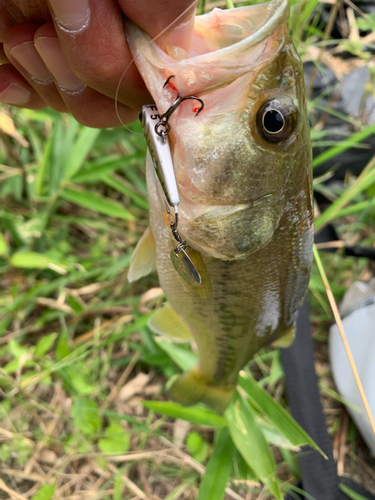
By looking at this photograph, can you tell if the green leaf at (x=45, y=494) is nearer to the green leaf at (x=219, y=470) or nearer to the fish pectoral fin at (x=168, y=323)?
the green leaf at (x=219, y=470)

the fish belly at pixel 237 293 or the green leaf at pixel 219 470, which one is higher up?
the fish belly at pixel 237 293

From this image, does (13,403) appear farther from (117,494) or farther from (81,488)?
(117,494)

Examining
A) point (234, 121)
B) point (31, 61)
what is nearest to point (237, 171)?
point (234, 121)

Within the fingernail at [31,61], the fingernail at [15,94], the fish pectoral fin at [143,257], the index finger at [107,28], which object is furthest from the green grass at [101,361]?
the index finger at [107,28]

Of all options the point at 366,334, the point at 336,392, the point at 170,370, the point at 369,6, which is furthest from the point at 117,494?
the point at 369,6

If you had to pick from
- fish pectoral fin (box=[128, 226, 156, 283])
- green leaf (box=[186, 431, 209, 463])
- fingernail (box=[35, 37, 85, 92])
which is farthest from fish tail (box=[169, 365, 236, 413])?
fingernail (box=[35, 37, 85, 92])

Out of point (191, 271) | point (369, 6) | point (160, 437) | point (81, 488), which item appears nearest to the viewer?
point (191, 271)

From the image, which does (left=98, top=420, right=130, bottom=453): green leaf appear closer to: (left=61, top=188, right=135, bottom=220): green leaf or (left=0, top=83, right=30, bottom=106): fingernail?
(left=61, top=188, right=135, bottom=220): green leaf
